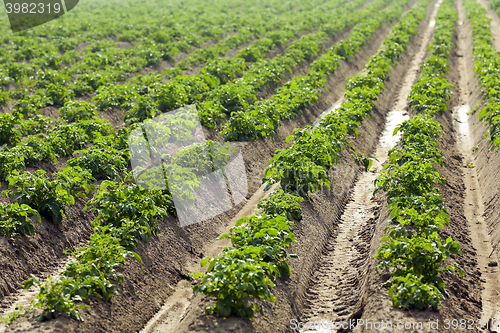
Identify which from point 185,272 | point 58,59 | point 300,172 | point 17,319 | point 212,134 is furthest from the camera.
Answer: point 58,59

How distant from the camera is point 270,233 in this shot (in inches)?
260

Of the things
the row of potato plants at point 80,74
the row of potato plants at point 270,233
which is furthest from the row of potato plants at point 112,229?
the row of potato plants at point 80,74

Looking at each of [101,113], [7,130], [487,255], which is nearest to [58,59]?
[101,113]

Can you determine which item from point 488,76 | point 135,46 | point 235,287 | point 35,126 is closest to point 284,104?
point 35,126

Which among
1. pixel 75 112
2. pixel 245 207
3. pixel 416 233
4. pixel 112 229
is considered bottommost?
pixel 245 207

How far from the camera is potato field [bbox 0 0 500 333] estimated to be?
19.2 feet

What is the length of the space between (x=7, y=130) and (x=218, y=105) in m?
5.69

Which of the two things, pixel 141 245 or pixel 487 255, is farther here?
pixel 487 255

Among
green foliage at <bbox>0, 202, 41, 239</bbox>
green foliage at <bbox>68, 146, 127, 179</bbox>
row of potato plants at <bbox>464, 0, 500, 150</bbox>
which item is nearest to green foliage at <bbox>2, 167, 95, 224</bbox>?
green foliage at <bbox>0, 202, 41, 239</bbox>

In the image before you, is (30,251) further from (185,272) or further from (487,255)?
(487,255)

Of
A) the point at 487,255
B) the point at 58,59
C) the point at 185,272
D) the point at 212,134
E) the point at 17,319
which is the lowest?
the point at 487,255

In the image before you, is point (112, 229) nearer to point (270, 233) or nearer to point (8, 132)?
point (270, 233)

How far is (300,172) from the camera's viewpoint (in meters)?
8.62

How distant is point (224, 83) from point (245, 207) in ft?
26.6
